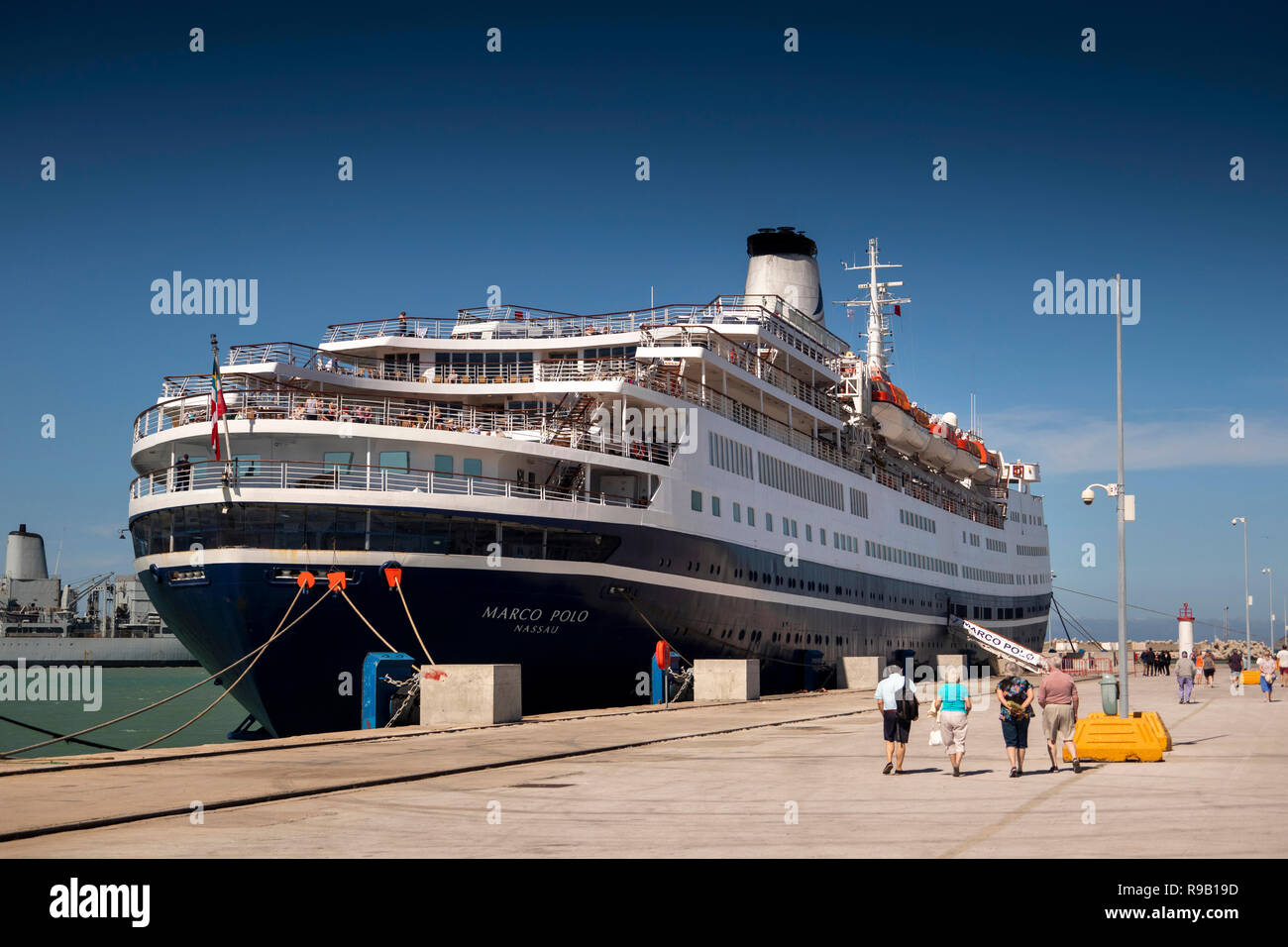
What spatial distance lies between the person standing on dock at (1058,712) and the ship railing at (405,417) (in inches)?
642

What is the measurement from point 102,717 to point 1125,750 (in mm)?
53154

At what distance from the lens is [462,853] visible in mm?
10211

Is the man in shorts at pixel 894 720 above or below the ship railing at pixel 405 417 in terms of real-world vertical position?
below

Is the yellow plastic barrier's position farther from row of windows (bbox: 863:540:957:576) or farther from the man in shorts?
row of windows (bbox: 863:540:957:576)

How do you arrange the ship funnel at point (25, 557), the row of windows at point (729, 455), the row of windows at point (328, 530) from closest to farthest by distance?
the row of windows at point (328, 530) → the row of windows at point (729, 455) → the ship funnel at point (25, 557)

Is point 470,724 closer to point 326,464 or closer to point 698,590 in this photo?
point 326,464

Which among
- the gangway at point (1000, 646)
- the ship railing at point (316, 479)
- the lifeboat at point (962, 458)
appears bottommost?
the gangway at point (1000, 646)

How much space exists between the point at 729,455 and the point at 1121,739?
21.1m

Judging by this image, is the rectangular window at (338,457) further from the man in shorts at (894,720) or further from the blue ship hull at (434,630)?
the man in shorts at (894,720)

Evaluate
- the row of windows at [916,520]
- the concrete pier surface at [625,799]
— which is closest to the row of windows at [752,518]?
the row of windows at [916,520]

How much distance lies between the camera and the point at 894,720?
16859mm

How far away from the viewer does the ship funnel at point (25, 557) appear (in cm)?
13250

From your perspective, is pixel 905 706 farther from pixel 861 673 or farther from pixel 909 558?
pixel 909 558

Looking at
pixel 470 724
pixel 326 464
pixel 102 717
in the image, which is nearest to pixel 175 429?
pixel 326 464
